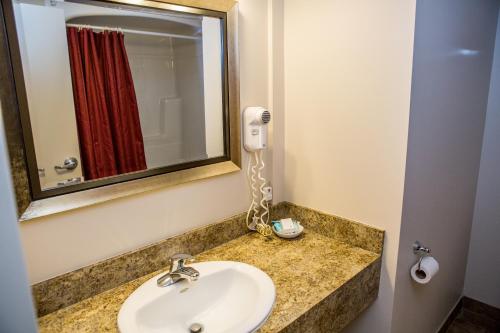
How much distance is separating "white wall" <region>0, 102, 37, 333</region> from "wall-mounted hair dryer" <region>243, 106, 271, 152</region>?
1.16 meters

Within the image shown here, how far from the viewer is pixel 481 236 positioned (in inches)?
82.4

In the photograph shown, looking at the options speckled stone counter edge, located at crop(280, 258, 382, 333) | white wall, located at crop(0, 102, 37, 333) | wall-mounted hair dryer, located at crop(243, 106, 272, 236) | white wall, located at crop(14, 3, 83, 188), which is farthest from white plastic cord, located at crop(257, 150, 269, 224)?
white wall, located at crop(0, 102, 37, 333)

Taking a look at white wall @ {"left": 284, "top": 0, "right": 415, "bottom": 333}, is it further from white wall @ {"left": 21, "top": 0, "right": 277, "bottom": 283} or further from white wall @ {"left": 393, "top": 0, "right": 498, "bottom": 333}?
white wall @ {"left": 21, "top": 0, "right": 277, "bottom": 283}

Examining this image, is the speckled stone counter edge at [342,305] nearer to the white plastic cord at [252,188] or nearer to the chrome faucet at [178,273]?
the chrome faucet at [178,273]

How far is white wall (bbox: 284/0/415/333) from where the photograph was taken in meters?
1.24

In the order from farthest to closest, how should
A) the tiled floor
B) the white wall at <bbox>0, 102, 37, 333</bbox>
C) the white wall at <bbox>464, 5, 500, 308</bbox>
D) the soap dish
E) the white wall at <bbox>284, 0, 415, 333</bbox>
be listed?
the tiled floor < the white wall at <bbox>464, 5, 500, 308</bbox> < the soap dish < the white wall at <bbox>284, 0, 415, 333</bbox> < the white wall at <bbox>0, 102, 37, 333</bbox>

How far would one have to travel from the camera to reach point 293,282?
1.18 m

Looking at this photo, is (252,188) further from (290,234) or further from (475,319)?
(475,319)

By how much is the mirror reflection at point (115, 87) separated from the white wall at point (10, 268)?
2.41 feet

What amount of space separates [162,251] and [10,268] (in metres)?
0.97

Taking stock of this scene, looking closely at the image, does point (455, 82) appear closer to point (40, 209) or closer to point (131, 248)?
point (131, 248)

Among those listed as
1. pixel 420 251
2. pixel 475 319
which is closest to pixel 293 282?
pixel 420 251

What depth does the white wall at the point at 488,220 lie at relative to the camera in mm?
1932

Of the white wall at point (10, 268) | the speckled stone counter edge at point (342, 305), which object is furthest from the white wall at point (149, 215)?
the white wall at point (10, 268)
